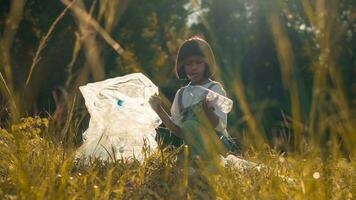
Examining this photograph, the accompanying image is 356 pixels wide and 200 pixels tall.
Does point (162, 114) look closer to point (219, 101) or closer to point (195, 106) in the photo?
point (195, 106)

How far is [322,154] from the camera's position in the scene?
175 centimetres

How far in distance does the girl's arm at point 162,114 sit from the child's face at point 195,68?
396mm

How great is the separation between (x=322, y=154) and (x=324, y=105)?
0.16 metres

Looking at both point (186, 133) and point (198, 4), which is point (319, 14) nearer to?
point (198, 4)

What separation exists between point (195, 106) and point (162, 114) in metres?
0.21

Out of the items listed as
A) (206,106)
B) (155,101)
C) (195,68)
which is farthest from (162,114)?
(195,68)

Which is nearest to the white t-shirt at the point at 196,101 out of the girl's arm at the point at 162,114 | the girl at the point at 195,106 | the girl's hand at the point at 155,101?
the girl at the point at 195,106

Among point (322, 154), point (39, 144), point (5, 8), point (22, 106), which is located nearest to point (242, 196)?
point (322, 154)

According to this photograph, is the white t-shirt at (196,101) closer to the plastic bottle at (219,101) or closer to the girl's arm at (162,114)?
the plastic bottle at (219,101)

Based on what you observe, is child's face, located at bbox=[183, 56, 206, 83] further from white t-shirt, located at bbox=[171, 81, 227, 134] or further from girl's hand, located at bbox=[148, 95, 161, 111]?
girl's hand, located at bbox=[148, 95, 161, 111]

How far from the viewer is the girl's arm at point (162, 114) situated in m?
3.46

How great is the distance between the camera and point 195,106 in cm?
365

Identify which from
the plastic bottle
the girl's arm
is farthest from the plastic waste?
the girl's arm

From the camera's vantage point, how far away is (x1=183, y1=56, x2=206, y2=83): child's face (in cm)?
394
